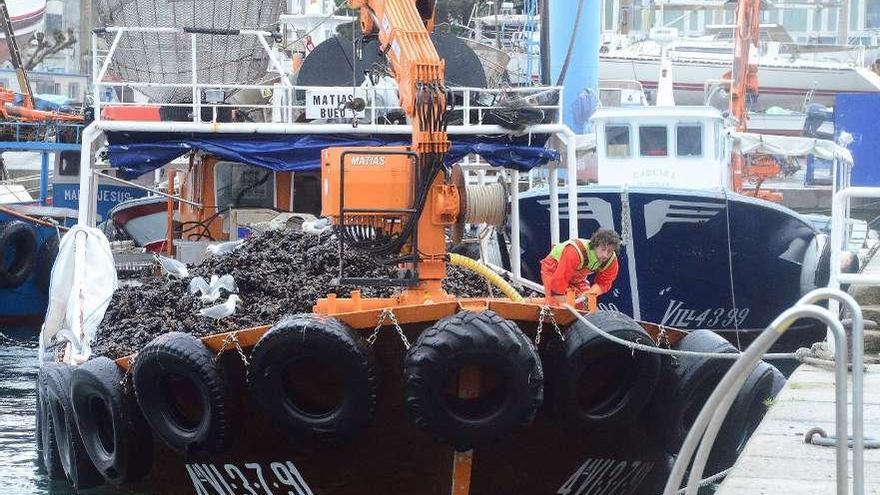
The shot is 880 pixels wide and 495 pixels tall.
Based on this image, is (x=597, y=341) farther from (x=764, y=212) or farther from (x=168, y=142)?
(x=764, y=212)

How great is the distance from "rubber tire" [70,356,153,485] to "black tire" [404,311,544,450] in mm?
1939

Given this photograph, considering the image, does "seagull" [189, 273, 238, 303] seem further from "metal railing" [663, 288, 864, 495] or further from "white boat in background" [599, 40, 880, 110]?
"white boat in background" [599, 40, 880, 110]

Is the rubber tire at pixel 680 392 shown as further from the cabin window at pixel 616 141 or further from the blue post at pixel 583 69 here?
the blue post at pixel 583 69

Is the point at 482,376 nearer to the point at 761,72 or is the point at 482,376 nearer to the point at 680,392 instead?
the point at 680,392

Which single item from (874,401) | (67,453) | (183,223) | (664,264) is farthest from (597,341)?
(664,264)

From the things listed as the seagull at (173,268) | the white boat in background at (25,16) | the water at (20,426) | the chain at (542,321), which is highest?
the white boat in background at (25,16)

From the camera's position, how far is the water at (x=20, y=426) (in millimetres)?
10945

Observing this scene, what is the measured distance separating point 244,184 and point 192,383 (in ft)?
15.6

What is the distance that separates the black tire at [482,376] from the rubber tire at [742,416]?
1.62m

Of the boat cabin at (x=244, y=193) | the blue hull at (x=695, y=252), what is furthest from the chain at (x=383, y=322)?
the blue hull at (x=695, y=252)

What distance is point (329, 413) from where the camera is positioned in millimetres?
8031

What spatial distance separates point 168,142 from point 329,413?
4.02 metres

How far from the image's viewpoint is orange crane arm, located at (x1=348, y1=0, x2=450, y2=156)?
8.67 metres

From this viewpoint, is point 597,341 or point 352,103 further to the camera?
point 352,103
